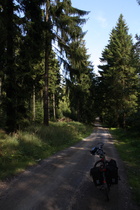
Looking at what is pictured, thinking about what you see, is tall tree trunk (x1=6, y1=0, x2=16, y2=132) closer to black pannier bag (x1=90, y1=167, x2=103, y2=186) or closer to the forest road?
the forest road

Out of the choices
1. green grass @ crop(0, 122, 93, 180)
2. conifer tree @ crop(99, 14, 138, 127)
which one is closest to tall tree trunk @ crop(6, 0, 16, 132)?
green grass @ crop(0, 122, 93, 180)

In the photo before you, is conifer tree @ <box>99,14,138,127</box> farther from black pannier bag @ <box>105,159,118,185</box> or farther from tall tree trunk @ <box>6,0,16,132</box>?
black pannier bag @ <box>105,159,118,185</box>

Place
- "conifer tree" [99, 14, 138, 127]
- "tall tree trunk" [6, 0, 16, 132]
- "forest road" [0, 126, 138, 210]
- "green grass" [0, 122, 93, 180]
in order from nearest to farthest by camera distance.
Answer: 1. "forest road" [0, 126, 138, 210]
2. "green grass" [0, 122, 93, 180]
3. "tall tree trunk" [6, 0, 16, 132]
4. "conifer tree" [99, 14, 138, 127]

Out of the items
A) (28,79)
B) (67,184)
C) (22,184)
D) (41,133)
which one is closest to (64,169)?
(67,184)

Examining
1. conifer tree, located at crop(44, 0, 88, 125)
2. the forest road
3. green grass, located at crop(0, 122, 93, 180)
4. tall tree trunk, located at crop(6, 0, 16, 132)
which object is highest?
conifer tree, located at crop(44, 0, 88, 125)

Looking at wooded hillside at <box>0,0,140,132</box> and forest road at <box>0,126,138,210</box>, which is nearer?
forest road at <box>0,126,138,210</box>

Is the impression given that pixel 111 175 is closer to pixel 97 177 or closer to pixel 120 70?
pixel 97 177

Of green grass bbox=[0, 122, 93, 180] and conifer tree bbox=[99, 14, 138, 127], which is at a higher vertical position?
conifer tree bbox=[99, 14, 138, 127]

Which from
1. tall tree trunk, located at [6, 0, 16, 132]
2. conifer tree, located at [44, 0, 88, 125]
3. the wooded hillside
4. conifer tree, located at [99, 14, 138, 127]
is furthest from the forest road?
conifer tree, located at [99, 14, 138, 127]

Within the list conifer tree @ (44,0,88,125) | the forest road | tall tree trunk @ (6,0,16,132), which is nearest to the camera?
the forest road

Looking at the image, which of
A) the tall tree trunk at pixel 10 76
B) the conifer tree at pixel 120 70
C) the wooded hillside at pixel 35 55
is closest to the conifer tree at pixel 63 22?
the wooded hillside at pixel 35 55

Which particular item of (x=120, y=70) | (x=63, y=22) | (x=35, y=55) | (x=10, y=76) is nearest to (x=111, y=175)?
(x=10, y=76)

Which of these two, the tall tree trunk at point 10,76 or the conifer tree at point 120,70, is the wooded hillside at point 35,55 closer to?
the tall tree trunk at point 10,76

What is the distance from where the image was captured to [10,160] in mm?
6891
